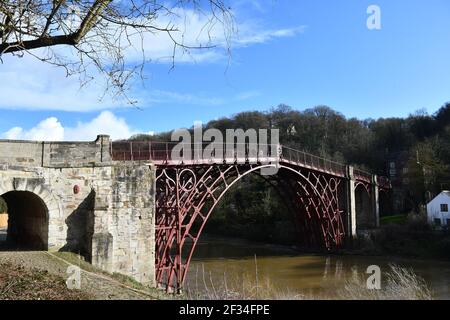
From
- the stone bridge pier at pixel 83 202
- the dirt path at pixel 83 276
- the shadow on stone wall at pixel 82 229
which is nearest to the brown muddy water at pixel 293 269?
the stone bridge pier at pixel 83 202

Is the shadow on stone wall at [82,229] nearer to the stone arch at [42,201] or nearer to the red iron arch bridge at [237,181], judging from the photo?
the stone arch at [42,201]

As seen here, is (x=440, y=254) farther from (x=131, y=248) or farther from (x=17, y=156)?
(x=17, y=156)

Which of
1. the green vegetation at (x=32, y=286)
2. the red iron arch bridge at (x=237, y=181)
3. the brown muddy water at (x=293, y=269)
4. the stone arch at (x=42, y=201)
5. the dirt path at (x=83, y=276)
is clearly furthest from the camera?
the brown muddy water at (x=293, y=269)

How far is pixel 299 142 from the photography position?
6488cm

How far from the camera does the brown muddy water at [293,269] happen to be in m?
20.5

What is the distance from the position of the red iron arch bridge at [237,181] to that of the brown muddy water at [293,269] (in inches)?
68.5

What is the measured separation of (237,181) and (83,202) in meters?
19.6

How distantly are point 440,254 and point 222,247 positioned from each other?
16414mm

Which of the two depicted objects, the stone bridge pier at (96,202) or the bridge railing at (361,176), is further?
the bridge railing at (361,176)

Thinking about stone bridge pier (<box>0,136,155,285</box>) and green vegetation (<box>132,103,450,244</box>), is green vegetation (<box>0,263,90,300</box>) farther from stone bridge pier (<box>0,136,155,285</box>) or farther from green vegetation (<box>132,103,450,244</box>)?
green vegetation (<box>132,103,450,244</box>)

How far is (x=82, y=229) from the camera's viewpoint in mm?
12953

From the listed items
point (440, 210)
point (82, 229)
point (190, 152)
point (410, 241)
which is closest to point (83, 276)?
point (82, 229)

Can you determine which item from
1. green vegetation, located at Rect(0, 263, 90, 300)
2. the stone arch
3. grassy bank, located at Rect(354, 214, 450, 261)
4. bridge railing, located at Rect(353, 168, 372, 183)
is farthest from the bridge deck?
bridge railing, located at Rect(353, 168, 372, 183)

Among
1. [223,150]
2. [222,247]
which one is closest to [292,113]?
[222,247]
